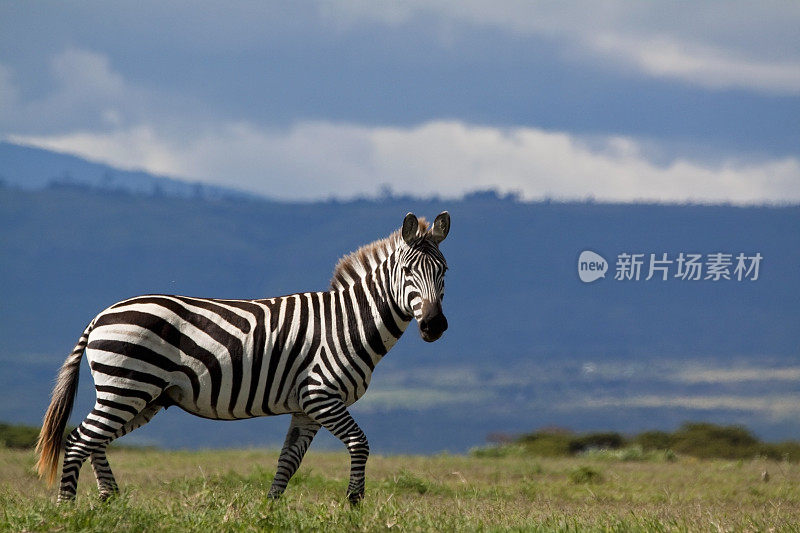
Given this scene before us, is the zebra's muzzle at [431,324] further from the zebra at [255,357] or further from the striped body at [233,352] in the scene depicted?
the striped body at [233,352]

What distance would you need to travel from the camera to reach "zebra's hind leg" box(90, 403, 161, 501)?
9031mm

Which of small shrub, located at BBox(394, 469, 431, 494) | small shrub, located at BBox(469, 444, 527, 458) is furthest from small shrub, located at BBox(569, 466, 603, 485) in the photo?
small shrub, located at BBox(469, 444, 527, 458)

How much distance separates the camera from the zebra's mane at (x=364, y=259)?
371 inches

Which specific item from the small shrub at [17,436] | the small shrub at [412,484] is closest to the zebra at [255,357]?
the small shrub at [412,484]

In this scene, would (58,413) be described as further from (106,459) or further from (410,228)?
(410,228)

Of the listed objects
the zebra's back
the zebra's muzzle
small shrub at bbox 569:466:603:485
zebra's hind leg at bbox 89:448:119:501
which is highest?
the zebra's muzzle

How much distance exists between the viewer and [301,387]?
8.95 m

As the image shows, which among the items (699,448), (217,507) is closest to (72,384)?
(217,507)

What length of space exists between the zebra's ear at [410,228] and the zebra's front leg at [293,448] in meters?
2.02

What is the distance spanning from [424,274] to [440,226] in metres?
0.65

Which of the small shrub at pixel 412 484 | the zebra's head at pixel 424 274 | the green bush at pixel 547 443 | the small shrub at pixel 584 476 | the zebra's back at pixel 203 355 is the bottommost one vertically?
the green bush at pixel 547 443

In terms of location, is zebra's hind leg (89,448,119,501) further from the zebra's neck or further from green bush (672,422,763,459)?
green bush (672,422,763,459)

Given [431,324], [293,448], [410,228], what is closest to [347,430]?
[293,448]

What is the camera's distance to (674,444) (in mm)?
22219
